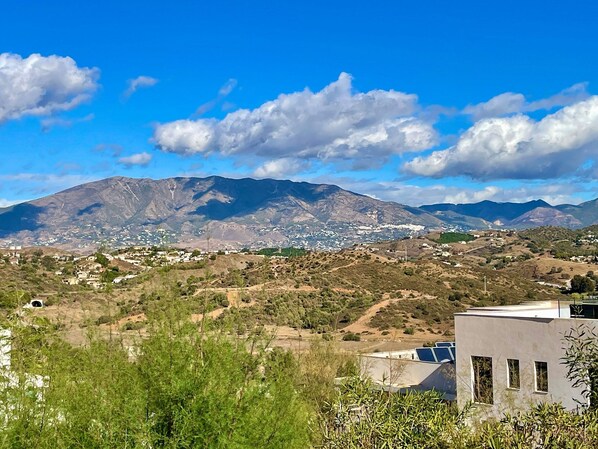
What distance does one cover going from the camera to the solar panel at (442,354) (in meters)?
32.8

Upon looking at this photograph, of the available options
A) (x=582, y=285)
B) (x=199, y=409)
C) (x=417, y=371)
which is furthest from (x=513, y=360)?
(x=582, y=285)

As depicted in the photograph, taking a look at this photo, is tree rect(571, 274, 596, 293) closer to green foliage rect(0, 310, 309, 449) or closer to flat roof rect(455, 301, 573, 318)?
flat roof rect(455, 301, 573, 318)

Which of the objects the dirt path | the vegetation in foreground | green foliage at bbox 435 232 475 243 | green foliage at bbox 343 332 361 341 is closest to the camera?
the vegetation in foreground

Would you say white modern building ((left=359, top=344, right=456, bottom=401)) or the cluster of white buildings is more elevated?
the cluster of white buildings

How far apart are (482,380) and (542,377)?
2.32m

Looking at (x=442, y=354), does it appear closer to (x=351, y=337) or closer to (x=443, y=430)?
(x=443, y=430)

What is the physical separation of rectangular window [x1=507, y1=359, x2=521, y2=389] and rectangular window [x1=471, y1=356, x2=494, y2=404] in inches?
27.3

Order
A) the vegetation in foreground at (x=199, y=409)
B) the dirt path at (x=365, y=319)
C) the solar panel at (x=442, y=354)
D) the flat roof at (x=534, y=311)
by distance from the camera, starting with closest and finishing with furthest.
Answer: the vegetation in foreground at (x=199, y=409) < the flat roof at (x=534, y=311) < the solar panel at (x=442, y=354) < the dirt path at (x=365, y=319)

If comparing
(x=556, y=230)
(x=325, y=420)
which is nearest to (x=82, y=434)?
(x=325, y=420)

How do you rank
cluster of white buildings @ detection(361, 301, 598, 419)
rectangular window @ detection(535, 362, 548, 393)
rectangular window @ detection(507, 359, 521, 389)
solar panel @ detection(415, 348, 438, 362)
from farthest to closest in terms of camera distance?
1. solar panel @ detection(415, 348, 438, 362)
2. rectangular window @ detection(507, 359, 521, 389)
3. rectangular window @ detection(535, 362, 548, 393)
4. cluster of white buildings @ detection(361, 301, 598, 419)

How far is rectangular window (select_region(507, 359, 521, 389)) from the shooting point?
74.4ft

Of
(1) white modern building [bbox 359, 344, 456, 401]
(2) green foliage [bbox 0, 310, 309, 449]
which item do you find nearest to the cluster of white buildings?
(1) white modern building [bbox 359, 344, 456, 401]

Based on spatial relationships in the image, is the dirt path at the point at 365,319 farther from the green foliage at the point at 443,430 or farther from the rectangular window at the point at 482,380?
the green foliage at the point at 443,430

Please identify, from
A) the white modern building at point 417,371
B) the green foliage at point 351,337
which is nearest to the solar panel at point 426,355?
the white modern building at point 417,371
